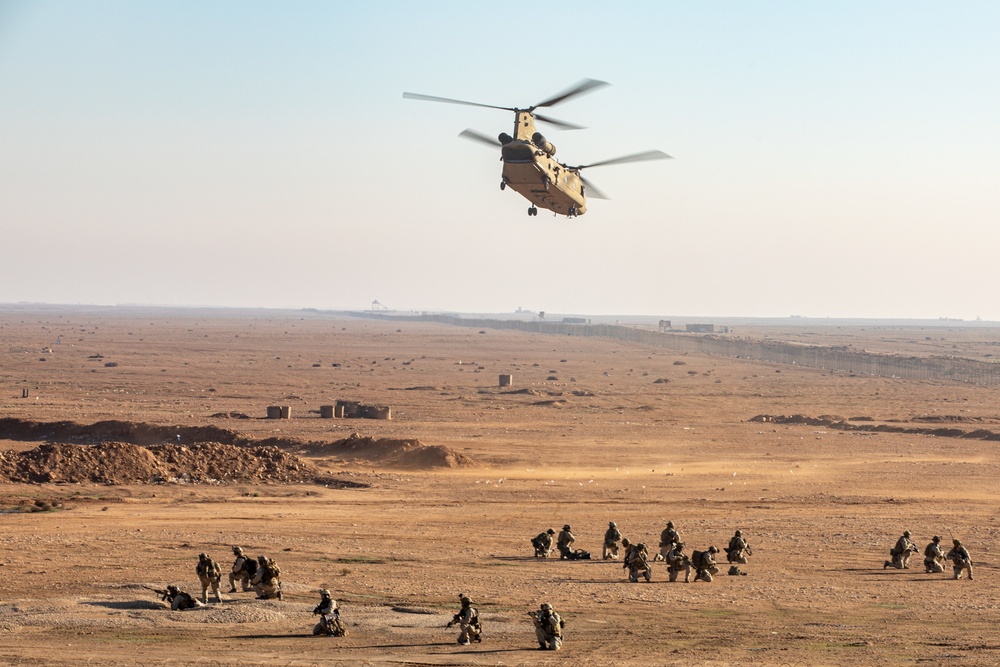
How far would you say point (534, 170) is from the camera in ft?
103

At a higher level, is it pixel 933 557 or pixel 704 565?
pixel 933 557

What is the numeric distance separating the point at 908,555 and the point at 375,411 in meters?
35.7

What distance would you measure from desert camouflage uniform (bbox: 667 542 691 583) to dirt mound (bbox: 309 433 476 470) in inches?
695

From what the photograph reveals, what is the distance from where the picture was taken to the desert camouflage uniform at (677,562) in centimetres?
2262

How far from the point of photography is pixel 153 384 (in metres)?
75.5

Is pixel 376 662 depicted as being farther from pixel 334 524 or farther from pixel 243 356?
pixel 243 356

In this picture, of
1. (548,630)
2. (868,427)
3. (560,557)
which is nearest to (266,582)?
(548,630)

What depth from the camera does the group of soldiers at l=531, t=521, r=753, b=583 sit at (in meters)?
22.6

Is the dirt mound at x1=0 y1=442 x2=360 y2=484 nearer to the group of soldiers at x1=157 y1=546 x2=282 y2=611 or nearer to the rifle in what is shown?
the rifle

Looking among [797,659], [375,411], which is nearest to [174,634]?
[797,659]

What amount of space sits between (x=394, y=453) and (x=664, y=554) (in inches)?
742

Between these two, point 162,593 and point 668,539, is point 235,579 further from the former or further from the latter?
point 668,539

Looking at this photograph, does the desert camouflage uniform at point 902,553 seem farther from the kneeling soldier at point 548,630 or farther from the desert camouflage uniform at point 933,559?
the kneeling soldier at point 548,630

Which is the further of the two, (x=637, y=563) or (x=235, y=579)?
(x=637, y=563)
